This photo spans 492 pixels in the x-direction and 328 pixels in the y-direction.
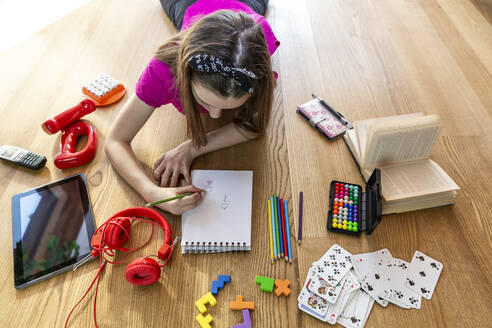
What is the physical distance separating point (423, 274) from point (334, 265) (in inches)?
7.5

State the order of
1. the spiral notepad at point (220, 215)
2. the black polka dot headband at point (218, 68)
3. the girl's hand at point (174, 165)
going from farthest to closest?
the girl's hand at point (174, 165)
the spiral notepad at point (220, 215)
the black polka dot headband at point (218, 68)

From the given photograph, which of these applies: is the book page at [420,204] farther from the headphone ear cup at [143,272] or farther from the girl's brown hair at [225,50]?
the headphone ear cup at [143,272]

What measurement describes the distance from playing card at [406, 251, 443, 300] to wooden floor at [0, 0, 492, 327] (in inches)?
0.7

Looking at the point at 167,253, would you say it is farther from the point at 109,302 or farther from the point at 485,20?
the point at 485,20

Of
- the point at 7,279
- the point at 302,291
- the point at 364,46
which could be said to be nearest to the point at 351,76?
the point at 364,46

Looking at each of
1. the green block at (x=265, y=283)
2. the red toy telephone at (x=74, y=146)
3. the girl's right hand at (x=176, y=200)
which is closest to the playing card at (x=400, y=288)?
the green block at (x=265, y=283)

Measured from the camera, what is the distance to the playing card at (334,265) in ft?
2.33

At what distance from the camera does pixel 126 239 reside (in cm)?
78

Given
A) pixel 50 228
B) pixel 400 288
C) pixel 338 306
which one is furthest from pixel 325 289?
pixel 50 228

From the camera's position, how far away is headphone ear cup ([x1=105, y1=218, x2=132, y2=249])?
0.75 metres

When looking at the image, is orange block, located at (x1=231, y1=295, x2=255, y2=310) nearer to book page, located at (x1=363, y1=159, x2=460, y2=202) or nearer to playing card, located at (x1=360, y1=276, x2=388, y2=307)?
playing card, located at (x1=360, y1=276, x2=388, y2=307)

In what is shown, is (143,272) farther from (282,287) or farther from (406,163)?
(406,163)

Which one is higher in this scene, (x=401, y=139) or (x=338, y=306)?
(x=401, y=139)

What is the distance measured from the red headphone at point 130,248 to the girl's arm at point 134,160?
4 centimetres
